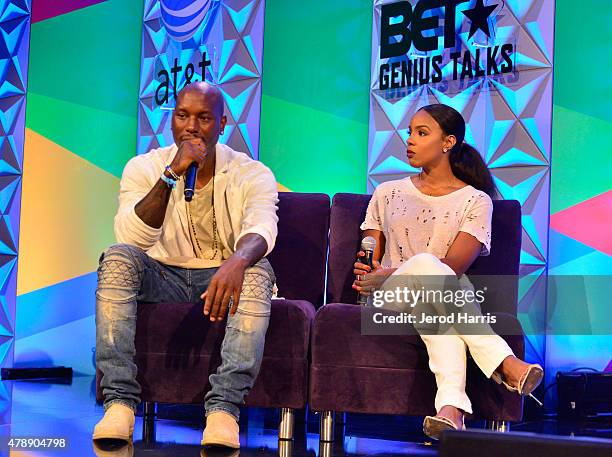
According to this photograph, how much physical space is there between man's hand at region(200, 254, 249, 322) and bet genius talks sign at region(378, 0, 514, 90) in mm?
2755

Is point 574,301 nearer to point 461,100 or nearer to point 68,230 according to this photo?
point 461,100

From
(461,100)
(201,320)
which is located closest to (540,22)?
(461,100)

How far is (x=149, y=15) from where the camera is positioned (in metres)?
6.15

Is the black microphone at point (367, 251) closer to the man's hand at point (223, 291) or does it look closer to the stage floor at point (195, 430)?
the stage floor at point (195, 430)

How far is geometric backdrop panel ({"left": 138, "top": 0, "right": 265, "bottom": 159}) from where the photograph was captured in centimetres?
558

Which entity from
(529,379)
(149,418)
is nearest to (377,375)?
(529,379)

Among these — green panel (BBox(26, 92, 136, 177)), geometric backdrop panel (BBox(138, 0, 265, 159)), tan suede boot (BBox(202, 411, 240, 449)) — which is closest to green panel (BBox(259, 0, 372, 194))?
geometric backdrop panel (BBox(138, 0, 265, 159))

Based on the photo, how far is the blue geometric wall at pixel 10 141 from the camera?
588 cm

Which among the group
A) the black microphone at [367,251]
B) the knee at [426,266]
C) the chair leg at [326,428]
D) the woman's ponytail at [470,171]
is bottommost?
the chair leg at [326,428]

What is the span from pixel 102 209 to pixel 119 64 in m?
1.12

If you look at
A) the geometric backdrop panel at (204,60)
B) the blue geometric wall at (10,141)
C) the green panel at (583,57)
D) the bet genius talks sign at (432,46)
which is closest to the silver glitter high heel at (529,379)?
the green panel at (583,57)

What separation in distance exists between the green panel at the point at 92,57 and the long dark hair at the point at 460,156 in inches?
134

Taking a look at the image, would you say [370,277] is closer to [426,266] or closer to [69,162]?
[426,266]

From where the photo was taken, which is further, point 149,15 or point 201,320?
point 149,15
